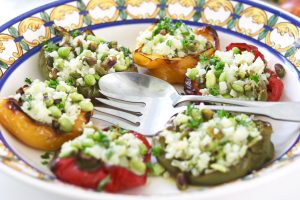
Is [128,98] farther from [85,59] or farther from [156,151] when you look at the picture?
[156,151]

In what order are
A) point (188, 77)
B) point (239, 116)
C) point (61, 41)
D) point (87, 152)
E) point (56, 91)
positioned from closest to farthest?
point (87, 152) → point (239, 116) → point (56, 91) → point (188, 77) → point (61, 41)

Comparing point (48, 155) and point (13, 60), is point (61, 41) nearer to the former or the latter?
point (13, 60)

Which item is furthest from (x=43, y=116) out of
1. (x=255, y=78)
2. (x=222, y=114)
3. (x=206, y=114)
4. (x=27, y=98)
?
(x=255, y=78)

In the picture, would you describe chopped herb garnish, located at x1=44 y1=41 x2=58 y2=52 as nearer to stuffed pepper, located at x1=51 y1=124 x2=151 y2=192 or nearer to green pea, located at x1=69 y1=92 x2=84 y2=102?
green pea, located at x1=69 y1=92 x2=84 y2=102

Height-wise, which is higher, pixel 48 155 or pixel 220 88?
pixel 220 88

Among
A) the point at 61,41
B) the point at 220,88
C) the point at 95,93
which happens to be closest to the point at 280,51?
the point at 220,88
